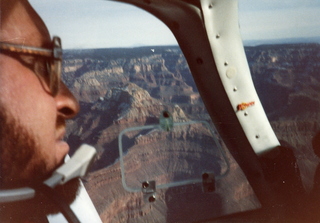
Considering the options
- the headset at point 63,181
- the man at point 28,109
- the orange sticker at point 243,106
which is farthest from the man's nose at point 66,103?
the orange sticker at point 243,106

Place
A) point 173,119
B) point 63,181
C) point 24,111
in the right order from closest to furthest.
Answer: point 24,111
point 63,181
point 173,119

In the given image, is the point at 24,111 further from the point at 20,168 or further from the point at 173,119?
the point at 173,119

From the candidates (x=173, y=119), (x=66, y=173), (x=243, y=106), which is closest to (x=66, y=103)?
(x=66, y=173)

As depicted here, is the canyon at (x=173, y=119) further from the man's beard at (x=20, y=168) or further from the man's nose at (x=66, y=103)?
the man's beard at (x=20, y=168)

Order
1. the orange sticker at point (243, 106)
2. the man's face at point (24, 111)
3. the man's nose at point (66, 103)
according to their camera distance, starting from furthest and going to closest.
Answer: the orange sticker at point (243, 106)
the man's nose at point (66, 103)
the man's face at point (24, 111)

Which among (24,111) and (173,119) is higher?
(173,119)

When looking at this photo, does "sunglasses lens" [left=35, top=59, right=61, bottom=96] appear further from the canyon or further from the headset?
the headset

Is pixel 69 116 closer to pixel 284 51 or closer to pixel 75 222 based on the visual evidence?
pixel 75 222

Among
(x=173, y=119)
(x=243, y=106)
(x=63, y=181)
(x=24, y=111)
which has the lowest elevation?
(x=63, y=181)
